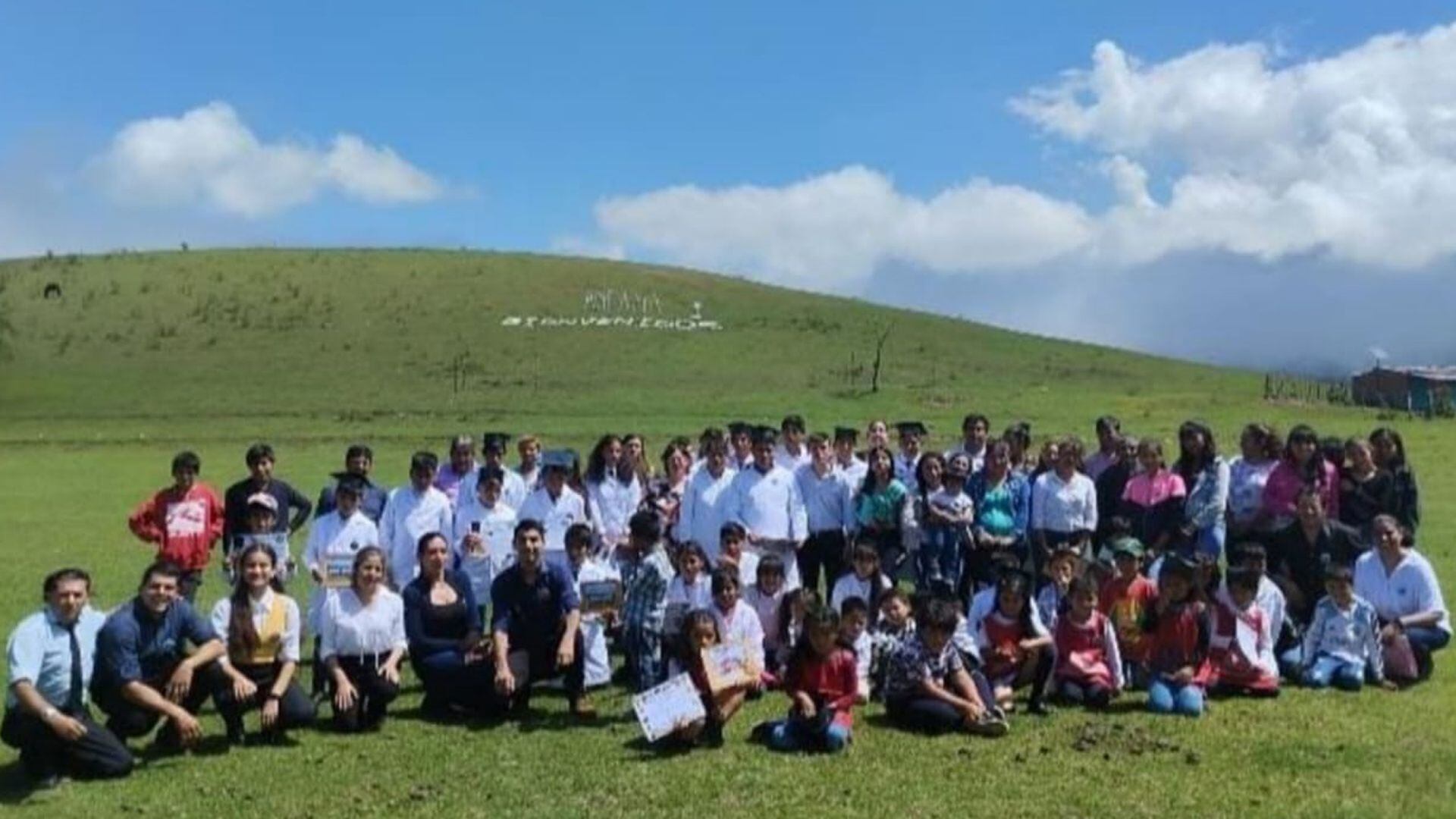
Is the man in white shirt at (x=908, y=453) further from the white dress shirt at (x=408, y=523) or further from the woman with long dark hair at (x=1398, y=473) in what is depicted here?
the white dress shirt at (x=408, y=523)

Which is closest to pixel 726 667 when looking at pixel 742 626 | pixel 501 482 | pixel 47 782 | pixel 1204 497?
pixel 742 626

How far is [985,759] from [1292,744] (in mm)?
2296

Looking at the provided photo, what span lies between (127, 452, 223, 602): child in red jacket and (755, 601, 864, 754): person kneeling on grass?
18.6 ft

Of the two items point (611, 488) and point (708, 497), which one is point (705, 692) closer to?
point (708, 497)

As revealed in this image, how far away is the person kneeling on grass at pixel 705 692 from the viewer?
34.7 feet

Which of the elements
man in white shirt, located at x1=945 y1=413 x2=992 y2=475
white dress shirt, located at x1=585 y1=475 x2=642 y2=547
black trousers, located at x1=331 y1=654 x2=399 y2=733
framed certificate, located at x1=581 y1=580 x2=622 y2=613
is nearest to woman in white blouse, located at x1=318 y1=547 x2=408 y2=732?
black trousers, located at x1=331 y1=654 x2=399 y2=733

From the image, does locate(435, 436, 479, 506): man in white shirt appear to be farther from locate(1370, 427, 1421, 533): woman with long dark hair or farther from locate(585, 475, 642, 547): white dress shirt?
locate(1370, 427, 1421, 533): woman with long dark hair

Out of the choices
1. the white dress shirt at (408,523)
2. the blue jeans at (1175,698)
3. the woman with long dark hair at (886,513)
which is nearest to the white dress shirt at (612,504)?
the white dress shirt at (408,523)

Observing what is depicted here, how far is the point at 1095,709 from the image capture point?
1162 cm

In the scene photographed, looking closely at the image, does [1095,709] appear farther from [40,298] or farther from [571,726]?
[40,298]

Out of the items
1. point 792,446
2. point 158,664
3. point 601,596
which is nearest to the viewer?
point 158,664

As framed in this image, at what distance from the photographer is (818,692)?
10734mm

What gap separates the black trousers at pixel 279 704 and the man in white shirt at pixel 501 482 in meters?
3.24

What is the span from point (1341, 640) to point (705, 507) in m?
5.94
